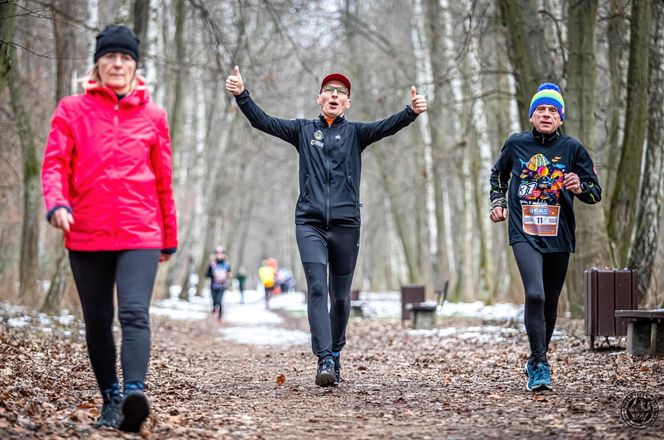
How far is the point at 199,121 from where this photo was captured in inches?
1331

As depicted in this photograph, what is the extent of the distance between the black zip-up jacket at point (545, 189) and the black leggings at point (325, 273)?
4.08ft

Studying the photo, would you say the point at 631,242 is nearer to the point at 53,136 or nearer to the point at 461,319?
the point at 461,319

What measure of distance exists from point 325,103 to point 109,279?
9.49ft

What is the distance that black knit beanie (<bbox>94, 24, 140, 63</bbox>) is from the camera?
5148 mm

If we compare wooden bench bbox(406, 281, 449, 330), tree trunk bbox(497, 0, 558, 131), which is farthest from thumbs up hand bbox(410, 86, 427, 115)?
wooden bench bbox(406, 281, 449, 330)

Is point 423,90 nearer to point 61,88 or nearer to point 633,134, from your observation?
point 61,88

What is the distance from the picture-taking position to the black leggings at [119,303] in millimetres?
4984

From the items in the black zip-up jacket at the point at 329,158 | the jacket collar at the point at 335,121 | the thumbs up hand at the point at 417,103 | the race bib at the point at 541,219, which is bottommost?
the race bib at the point at 541,219

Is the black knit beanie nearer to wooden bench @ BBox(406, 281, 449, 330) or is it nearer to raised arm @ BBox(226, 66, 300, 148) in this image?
raised arm @ BBox(226, 66, 300, 148)

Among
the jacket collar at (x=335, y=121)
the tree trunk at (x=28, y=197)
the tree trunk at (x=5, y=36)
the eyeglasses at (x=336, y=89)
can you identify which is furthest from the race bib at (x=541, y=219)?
the tree trunk at (x=28, y=197)

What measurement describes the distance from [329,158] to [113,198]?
2.60 meters

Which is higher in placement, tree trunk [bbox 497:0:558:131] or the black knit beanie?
tree trunk [bbox 497:0:558:131]

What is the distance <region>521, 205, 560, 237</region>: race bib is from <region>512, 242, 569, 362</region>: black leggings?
0.14 meters

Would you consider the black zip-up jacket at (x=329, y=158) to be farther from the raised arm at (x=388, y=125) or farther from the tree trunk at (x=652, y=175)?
the tree trunk at (x=652, y=175)
